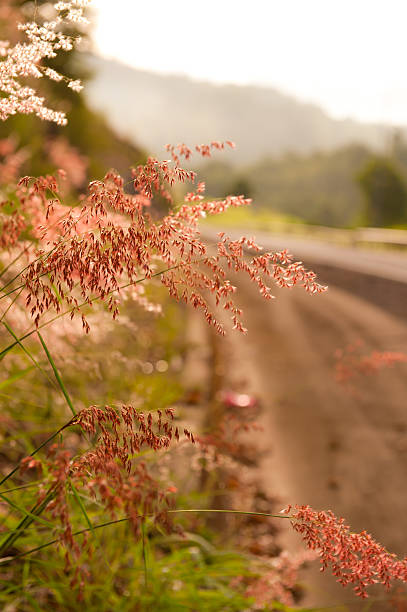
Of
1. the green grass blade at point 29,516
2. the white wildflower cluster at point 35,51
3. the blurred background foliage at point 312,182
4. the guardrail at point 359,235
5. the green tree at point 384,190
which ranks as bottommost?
the green grass blade at point 29,516

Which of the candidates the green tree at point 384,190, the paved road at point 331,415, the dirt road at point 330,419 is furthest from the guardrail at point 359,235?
the green tree at point 384,190

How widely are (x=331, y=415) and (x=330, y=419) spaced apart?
0.27 ft

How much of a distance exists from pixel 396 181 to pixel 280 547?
2833 inches

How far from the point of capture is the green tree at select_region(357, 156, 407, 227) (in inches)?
2675

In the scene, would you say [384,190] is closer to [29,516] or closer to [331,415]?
[331,415]

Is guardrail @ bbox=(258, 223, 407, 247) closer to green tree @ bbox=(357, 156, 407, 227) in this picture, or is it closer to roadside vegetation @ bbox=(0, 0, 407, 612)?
roadside vegetation @ bbox=(0, 0, 407, 612)

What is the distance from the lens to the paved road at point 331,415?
333 centimetres

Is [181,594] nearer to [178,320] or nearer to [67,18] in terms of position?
[67,18]

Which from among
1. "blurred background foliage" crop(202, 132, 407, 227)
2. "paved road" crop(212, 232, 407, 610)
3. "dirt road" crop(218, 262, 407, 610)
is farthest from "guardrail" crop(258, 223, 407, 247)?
"blurred background foliage" crop(202, 132, 407, 227)

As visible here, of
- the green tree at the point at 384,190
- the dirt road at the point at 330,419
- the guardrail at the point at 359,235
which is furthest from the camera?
the green tree at the point at 384,190

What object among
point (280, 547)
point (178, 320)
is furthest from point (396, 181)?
point (280, 547)

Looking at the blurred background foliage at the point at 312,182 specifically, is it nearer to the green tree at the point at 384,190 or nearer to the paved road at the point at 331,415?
the green tree at the point at 384,190

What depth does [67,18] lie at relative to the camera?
118 centimetres

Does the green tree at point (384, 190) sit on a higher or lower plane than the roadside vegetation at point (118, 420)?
higher
